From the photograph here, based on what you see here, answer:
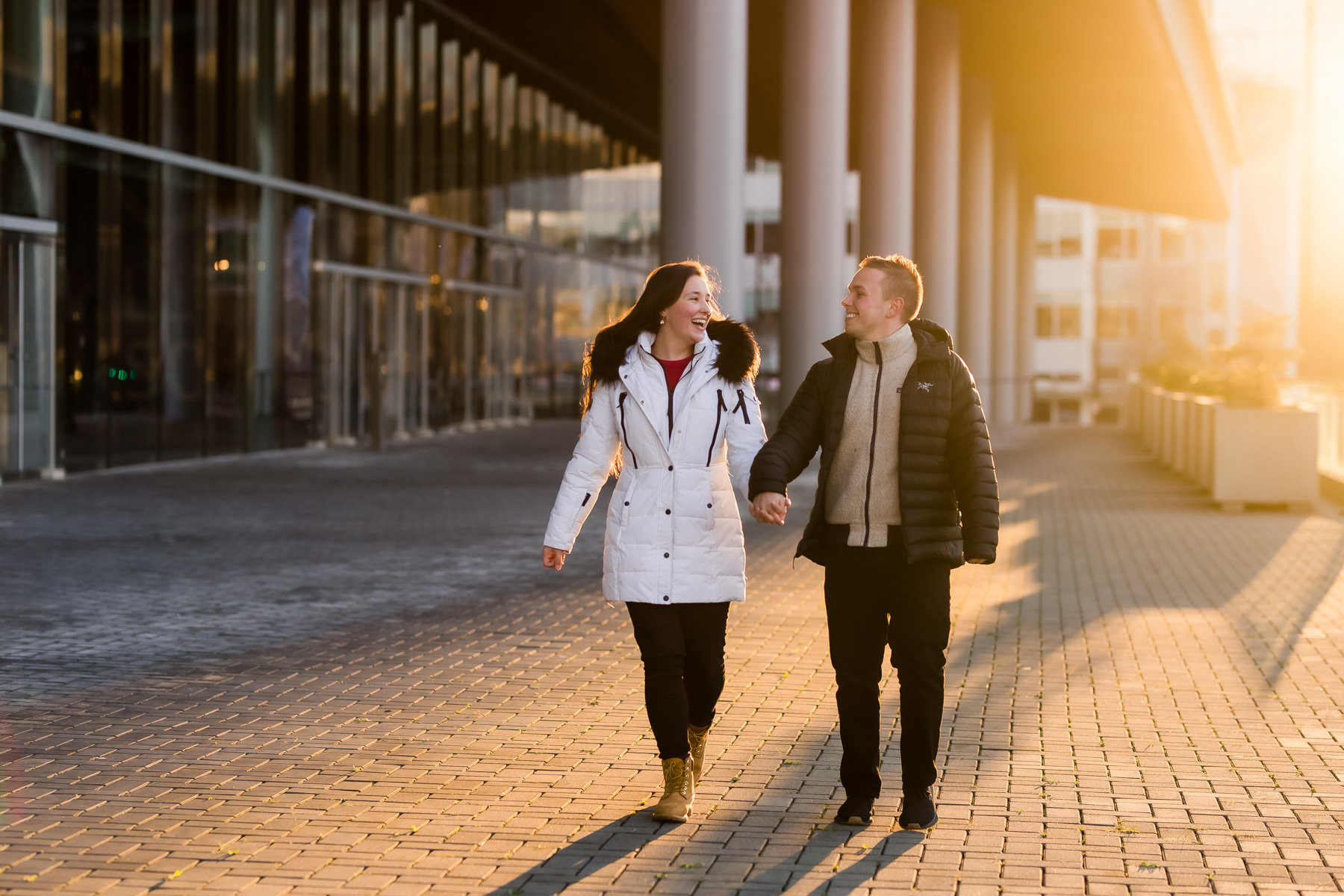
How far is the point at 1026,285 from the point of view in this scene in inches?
2126

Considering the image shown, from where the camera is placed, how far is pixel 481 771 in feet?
19.0

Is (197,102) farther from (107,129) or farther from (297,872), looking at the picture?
(297,872)

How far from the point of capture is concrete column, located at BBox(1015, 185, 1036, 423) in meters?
52.2

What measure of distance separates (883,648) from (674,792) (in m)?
0.77

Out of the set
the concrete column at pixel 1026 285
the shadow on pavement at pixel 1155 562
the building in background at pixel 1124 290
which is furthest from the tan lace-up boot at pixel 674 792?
the building in background at pixel 1124 290

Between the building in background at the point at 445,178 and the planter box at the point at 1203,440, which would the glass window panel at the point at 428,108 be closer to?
the building in background at the point at 445,178

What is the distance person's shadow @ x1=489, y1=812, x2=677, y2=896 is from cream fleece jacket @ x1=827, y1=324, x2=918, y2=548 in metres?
1.06

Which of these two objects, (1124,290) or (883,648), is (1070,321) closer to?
(1124,290)

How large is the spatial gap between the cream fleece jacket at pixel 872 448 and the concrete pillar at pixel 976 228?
3157cm

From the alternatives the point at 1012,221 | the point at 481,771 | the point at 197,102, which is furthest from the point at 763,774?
the point at 1012,221

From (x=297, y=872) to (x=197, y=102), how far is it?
19.0 metres

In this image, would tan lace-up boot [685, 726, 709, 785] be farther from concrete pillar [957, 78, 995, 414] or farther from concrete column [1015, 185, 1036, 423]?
concrete column [1015, 185, 1036, 423]

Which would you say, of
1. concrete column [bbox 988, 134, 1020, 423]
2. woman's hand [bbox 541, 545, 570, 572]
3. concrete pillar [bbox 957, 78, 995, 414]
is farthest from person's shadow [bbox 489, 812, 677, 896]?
concrete column [bbox 988, 134, 1020, 423]

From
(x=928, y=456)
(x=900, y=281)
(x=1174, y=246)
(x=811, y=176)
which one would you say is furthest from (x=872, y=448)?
(x=1174, y=246)
